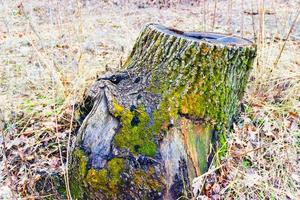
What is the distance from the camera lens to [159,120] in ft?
6.50

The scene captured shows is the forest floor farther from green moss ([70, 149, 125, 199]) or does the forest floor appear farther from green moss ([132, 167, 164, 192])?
green moss ([132, 167, 164, 192])

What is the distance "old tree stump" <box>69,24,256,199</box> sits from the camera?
1937 millimetres

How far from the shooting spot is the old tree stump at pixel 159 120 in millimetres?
1937

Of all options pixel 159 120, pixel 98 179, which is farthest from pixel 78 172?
pixel 159 120

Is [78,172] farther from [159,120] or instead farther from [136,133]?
[159,120]

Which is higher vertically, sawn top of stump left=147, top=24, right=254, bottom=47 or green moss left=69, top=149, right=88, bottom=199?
sawn top of stump left=147, top=24, right=254, bottom=47

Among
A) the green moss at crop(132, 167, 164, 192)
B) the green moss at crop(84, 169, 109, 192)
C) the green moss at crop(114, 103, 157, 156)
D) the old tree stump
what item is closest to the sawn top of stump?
the old tree stump

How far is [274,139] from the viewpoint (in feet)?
8.17

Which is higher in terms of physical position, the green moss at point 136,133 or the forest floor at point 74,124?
the green moss at point 136,133

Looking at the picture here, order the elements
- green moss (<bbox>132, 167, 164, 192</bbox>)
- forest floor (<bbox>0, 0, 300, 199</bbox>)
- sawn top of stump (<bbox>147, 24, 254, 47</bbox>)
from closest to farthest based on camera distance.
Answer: green moss (<bbox>132, 167, 164, 192</bbox>) < sawn top of stump (<bbox>147, 24, 254, 47</bbox>) < forest floor (<bbox>0, 0, 300, 199</bbox>)

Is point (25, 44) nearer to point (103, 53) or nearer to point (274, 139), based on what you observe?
point (103, 53)

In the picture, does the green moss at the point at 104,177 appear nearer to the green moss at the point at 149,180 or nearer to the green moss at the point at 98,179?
the green moss at the point at 98,179

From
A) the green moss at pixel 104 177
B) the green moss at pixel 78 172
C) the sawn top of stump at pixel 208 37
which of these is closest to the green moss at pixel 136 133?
the green moss at pixel 104 177

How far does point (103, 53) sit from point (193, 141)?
2.25 metres
